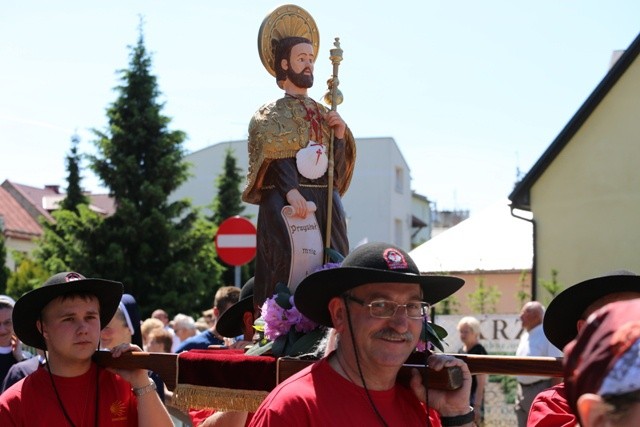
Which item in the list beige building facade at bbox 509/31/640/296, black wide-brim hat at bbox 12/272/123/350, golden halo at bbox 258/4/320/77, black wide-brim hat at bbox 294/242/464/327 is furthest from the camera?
beige building facade at bbox 509/31/640/296

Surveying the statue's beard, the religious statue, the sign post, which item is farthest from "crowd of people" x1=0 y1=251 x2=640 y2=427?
the sign post

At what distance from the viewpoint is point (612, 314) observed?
2004mm

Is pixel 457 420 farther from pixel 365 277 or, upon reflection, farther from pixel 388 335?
pixel 365 277

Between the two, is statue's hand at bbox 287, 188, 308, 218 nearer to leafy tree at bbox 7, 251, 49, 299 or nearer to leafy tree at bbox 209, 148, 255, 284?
leafy tree at bbox 209, 148, 255, 284

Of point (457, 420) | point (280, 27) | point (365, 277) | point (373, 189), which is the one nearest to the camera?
point (365, 277)

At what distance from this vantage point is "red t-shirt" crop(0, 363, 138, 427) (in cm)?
455

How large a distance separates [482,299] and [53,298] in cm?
1862

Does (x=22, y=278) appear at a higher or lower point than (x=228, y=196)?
lower

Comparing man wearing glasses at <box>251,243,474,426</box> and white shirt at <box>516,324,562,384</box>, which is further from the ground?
man wearing glasses at <box>251,243,474,426</box>

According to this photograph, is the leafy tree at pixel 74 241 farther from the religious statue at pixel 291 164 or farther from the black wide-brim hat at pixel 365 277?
the black wide-brim hat at pixel 365 277

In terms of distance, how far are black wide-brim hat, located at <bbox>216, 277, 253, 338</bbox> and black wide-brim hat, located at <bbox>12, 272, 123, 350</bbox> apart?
1.17m

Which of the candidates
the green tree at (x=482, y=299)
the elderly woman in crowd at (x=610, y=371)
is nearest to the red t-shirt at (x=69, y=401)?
the elderly woman in crowd at (x=610, y=371)

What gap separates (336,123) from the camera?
5.61m

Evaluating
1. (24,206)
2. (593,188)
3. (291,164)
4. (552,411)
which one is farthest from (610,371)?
(24,206)
